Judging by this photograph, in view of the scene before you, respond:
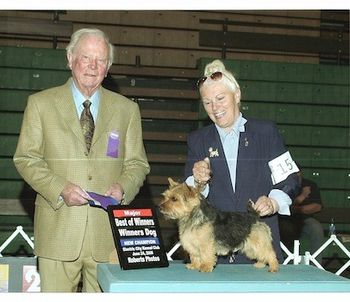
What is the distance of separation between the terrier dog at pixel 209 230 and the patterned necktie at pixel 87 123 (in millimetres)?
431

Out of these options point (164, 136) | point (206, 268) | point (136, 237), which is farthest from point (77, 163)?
point (164, 136)

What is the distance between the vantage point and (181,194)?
8.52 feet

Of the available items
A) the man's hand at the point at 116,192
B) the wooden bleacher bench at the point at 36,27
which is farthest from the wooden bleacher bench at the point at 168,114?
the man's hand at the point at 116,192

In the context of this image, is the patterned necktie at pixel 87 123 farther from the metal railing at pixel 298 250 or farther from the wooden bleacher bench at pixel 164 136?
the wooden bleacher bench at pixel 164 136

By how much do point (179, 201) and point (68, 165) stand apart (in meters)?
0.51

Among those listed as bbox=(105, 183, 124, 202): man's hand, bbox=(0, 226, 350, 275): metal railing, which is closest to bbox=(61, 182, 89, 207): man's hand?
bbox=(105, 183, 124, 202): man's hand

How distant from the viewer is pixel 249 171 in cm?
277

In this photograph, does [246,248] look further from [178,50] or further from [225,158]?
[178,50]

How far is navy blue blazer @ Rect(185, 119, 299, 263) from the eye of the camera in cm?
276

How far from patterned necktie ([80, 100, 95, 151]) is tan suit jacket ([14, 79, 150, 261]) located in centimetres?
2

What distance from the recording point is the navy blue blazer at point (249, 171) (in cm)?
276

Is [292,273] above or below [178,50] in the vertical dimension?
below
